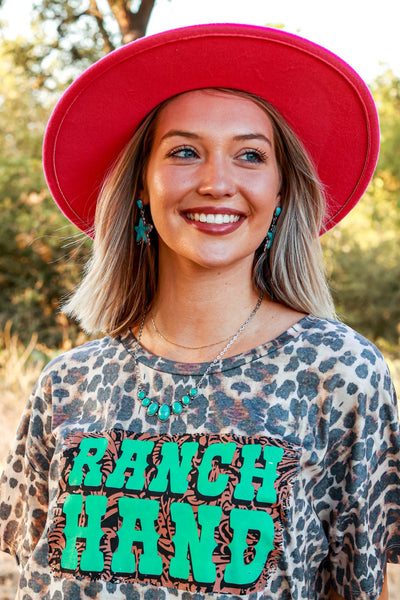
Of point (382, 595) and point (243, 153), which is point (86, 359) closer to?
point (243, 153)

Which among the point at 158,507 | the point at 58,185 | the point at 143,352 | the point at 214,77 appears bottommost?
the point at 158,507

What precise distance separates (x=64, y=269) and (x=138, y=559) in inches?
338

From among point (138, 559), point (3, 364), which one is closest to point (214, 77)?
point (138, 559)

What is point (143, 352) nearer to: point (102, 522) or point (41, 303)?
point (102, 522)

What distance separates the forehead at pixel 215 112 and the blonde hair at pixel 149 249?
3 centimetres

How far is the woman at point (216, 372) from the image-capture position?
6.11 feet

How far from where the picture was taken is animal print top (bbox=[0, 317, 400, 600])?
1.82m

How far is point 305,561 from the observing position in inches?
74.3

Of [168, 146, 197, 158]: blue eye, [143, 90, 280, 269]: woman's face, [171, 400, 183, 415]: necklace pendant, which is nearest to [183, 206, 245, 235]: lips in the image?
[143, 90, 280, 269]: woman's face

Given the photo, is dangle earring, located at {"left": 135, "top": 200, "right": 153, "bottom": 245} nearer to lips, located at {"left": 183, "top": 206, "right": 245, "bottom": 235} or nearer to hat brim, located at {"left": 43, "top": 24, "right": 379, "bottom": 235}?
hat brim, located at {"left": 43, "top": 24, "right": 379, "bottom": 235}

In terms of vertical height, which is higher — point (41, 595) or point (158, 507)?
point (158, 507)

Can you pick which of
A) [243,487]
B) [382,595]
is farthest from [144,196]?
[382,595]

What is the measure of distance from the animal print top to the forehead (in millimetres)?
602

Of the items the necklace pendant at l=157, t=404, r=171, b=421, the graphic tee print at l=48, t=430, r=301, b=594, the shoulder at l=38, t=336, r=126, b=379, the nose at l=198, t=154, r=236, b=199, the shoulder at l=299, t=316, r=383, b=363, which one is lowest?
the graphic tee print at l=48, t=430, r=301, b=594
